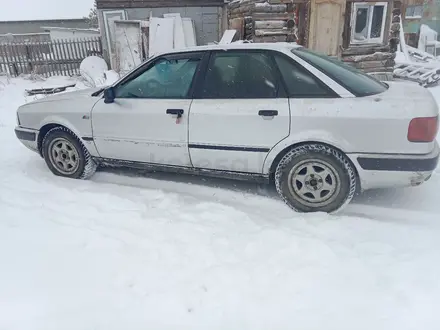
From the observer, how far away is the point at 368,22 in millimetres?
9367

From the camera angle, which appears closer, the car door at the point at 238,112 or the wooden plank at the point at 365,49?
the car door at the point at 238,112

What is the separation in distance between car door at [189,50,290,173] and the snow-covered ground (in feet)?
1.65

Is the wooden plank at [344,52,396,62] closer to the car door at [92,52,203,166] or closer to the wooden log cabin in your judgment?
the wooden log cabin

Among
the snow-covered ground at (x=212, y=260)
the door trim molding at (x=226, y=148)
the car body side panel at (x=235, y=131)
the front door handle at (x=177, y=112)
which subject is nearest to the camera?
the snow-covered ground at (x=212, y=260)

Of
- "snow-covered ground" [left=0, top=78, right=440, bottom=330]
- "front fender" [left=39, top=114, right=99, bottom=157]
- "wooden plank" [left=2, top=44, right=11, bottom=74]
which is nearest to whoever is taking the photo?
"snow-covered ground" [left=0, top=78, right=440, bottom=330]

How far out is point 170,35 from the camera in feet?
38.8

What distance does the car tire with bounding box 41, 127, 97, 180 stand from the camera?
4.01 metres

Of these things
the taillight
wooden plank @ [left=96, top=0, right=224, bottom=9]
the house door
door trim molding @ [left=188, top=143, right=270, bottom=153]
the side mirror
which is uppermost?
wooden plank @ [left=96, top=0, right=224, bottom=9]

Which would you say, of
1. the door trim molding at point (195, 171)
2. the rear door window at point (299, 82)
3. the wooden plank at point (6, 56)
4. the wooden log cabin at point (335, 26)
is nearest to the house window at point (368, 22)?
the wooden log cabin at point (335, 26)

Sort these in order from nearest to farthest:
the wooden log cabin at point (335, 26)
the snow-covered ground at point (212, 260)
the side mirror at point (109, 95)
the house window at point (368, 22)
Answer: the snow-covered ground at point (212, 260) → the side mirror at point (109, 95) → the wooden log cabin at point (335, 26) → the house window at point (368, 22)

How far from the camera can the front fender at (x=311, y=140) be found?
294 cm

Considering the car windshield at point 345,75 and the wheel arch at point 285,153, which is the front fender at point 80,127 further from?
the car windshield at point 345,75

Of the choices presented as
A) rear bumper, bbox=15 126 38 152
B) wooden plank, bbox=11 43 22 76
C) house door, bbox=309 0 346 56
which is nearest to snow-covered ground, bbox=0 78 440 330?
rear bumper, bbox=15 126 38 152

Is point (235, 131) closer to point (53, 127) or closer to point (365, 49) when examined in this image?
point (53, 127)
